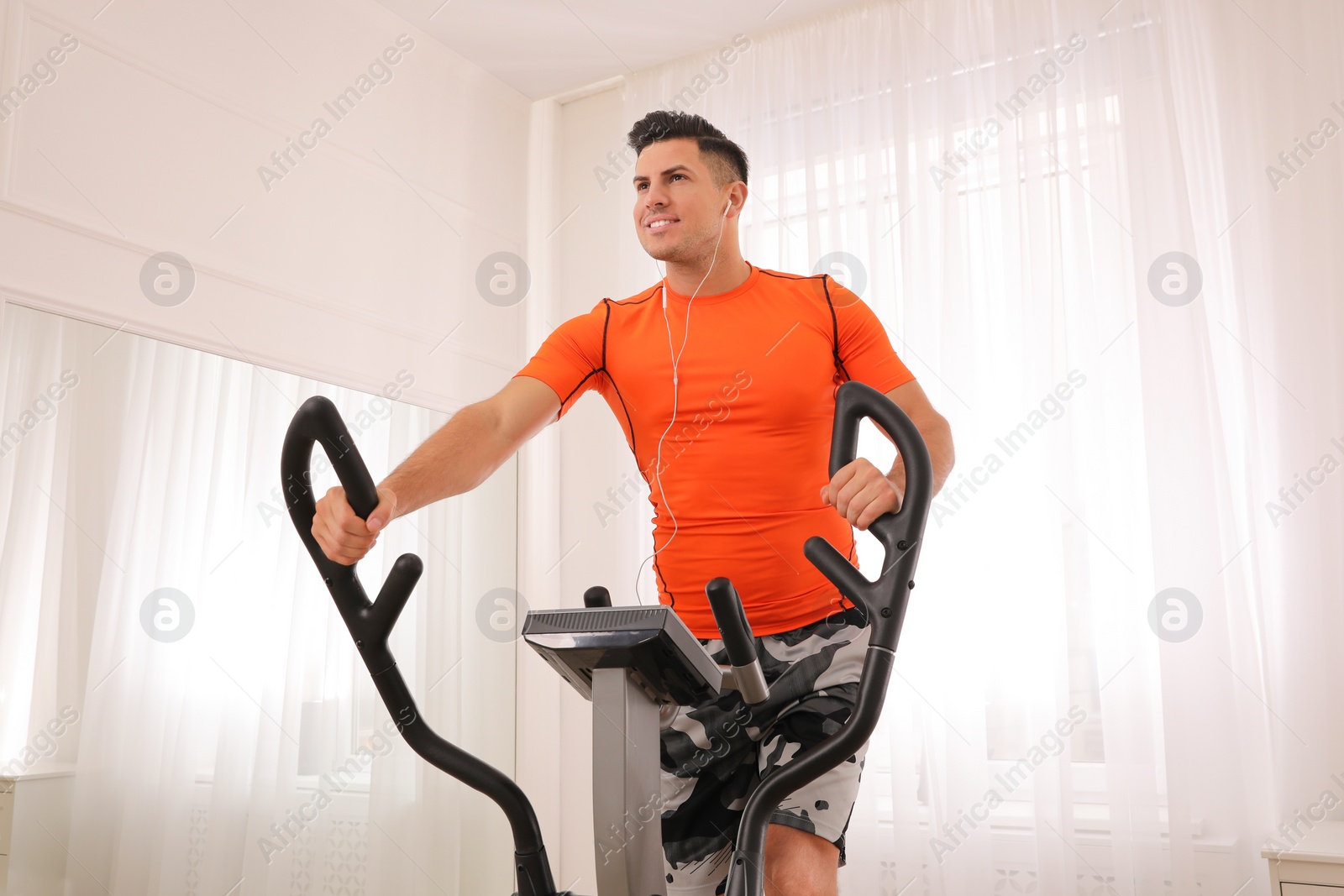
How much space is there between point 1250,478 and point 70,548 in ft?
9.64

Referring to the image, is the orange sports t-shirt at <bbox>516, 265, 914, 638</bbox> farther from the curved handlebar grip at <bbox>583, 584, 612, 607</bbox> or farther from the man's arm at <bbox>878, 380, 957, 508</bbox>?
the curved handlebar grip at <bbox>583, 584, 612, 607</bbox>

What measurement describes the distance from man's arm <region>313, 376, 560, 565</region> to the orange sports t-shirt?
6cm

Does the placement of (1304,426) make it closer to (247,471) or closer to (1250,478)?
(1250,478)

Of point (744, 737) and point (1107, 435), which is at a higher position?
point (1107, 435)

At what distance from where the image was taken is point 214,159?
9.72 ft

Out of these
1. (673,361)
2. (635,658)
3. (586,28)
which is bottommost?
(635,658)

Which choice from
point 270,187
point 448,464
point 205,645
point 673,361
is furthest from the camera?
point 270,187

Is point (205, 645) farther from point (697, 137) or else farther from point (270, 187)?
point (697, 137)

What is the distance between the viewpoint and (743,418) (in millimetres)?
1681

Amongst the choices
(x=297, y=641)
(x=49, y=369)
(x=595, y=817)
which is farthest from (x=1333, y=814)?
(x=49, y=369)

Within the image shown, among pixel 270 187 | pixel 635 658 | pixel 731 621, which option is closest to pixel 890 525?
pixel 731 621

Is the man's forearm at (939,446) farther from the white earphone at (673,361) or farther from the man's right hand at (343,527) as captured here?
the man's right hand at (343,527)

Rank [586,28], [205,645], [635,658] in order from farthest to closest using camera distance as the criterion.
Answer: [586,28] → [205,645] → [635,658]

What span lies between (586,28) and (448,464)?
280 cm
